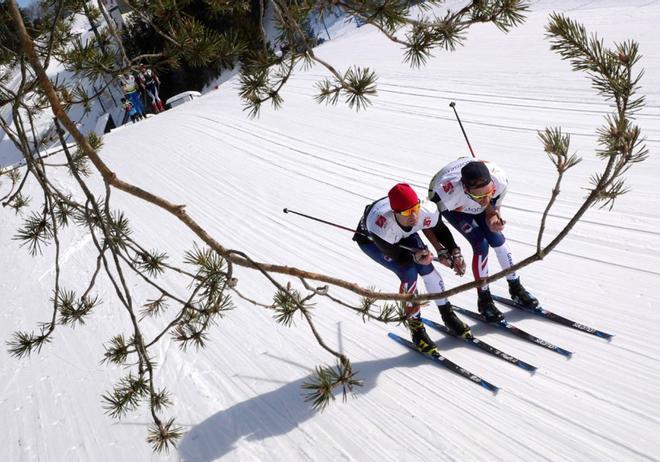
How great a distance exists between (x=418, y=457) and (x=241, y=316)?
317 cm

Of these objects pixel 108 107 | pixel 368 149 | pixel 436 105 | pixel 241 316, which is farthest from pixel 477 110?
pixel 108 107

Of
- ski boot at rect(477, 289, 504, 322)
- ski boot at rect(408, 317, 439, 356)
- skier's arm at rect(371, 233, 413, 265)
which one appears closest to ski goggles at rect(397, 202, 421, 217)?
skier's arm at rect(371, 233, 413, 265)

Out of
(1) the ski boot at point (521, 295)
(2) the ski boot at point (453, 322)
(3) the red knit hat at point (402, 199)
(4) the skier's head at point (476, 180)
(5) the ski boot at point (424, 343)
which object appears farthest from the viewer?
(1) the ski boot at point (521, 295)

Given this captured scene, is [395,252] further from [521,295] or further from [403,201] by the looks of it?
[521,295]

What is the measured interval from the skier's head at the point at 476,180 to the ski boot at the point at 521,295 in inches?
49.7

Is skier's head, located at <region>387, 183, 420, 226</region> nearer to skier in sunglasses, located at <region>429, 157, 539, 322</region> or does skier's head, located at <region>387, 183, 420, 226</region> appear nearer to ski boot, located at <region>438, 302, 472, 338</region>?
skier in sunglasses, located at <region>429, 157, 539, 322</region>

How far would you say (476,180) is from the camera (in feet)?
16.3

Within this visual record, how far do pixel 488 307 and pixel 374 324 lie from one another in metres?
1.26

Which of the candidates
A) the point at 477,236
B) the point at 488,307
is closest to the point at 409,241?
the point at 477,236

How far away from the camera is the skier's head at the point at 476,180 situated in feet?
16.3

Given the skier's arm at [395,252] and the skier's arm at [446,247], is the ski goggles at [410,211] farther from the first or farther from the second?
the skier's arm at [446,247]

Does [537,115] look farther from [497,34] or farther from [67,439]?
[67,439]

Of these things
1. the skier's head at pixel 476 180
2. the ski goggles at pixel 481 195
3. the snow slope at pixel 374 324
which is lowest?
the snow slope at pixel 374 324

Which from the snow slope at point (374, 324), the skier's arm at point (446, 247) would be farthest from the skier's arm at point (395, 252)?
the snow slope at point (374, 324)
